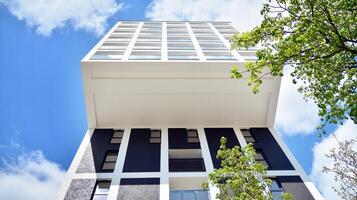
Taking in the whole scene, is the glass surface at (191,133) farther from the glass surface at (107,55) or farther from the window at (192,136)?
the glass surface at (107,55)

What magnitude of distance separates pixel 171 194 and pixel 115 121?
326 inches

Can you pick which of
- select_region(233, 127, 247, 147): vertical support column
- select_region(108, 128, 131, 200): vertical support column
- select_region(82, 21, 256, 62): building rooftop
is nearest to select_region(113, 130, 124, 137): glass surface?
select_region(108, 128, 131, 200): vertical support column

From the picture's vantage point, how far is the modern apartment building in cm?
1565

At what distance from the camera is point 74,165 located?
16484 millimetres

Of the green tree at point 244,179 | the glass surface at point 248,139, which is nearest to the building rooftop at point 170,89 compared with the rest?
the glass surface at point 248,139

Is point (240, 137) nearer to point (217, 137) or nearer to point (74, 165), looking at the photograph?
point (217, 137)

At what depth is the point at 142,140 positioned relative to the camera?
63.3 feet

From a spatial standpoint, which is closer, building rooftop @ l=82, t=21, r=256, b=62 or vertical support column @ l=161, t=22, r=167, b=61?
building rooftop @ l=82, t=21, r=256, b=62

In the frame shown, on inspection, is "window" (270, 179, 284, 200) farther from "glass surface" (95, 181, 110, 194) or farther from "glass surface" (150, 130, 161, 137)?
"glass surface" (95, 181, 110, 194)

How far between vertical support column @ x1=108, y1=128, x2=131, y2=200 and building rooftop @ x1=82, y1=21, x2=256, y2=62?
561 centimetres

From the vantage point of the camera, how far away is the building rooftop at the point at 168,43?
19.9 metres

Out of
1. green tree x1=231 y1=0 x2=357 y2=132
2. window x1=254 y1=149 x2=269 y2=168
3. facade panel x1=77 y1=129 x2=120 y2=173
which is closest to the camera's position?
green tree x1=231 y1=0 x2=357 y2=132

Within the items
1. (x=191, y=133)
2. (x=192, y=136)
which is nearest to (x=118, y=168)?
(x=192, y=136)

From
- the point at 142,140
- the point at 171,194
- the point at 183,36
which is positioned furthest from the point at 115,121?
the point at 183,36
